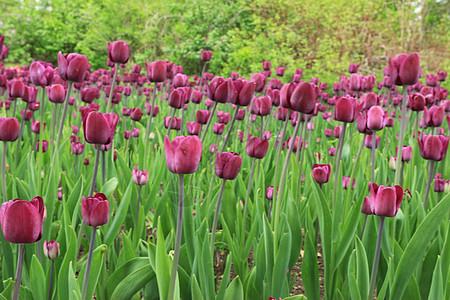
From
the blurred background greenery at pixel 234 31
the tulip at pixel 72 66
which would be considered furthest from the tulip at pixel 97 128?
the blurred background greenery at pixel 234 31

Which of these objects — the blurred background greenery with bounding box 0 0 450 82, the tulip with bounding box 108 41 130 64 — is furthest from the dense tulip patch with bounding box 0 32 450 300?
the blurred background greenery with bounding box 0 0 450 82

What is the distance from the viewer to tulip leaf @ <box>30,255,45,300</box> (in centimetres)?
112

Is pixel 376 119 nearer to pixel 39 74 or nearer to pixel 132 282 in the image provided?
pixel 132 282

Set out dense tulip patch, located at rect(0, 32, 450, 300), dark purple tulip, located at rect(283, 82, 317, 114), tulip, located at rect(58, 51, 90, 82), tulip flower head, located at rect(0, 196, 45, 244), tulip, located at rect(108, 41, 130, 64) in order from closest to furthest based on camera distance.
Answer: tulip flower head, located at rect(0, 196, 45, 244) < dense tulip patch, located at rect(0, 32, 450, 300) < dark purple tulip, located at rect(283, 82, 317, 114) < tulip, located at rect(58, 51, 90, 82) < tulip, located at rect(108, 41, 130, 64)

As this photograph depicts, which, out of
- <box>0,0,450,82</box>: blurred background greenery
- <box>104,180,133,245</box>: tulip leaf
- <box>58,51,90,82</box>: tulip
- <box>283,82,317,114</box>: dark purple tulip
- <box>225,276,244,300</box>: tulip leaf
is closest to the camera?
<box>225,276,244,300</box>: tulip leaf

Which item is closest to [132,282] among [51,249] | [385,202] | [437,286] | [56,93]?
[51,249]

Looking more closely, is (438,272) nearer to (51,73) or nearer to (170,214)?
(170,214)

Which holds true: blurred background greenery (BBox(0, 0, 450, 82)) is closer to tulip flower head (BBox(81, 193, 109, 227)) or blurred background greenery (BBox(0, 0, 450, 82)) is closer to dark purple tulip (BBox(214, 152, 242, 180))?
dark purple tulip (BBox(214, 152, 242, 180))

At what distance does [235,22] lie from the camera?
11719mm

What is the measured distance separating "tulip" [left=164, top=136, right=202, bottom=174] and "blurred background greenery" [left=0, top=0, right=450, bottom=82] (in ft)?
25.5

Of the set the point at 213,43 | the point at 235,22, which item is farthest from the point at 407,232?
the point at 235,22

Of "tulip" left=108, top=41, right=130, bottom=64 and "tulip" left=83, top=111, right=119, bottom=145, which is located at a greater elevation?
"tulip" left=108, top=41, right=130, bottom=64

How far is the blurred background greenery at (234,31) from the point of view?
944cm

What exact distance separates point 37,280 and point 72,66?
816 mm
